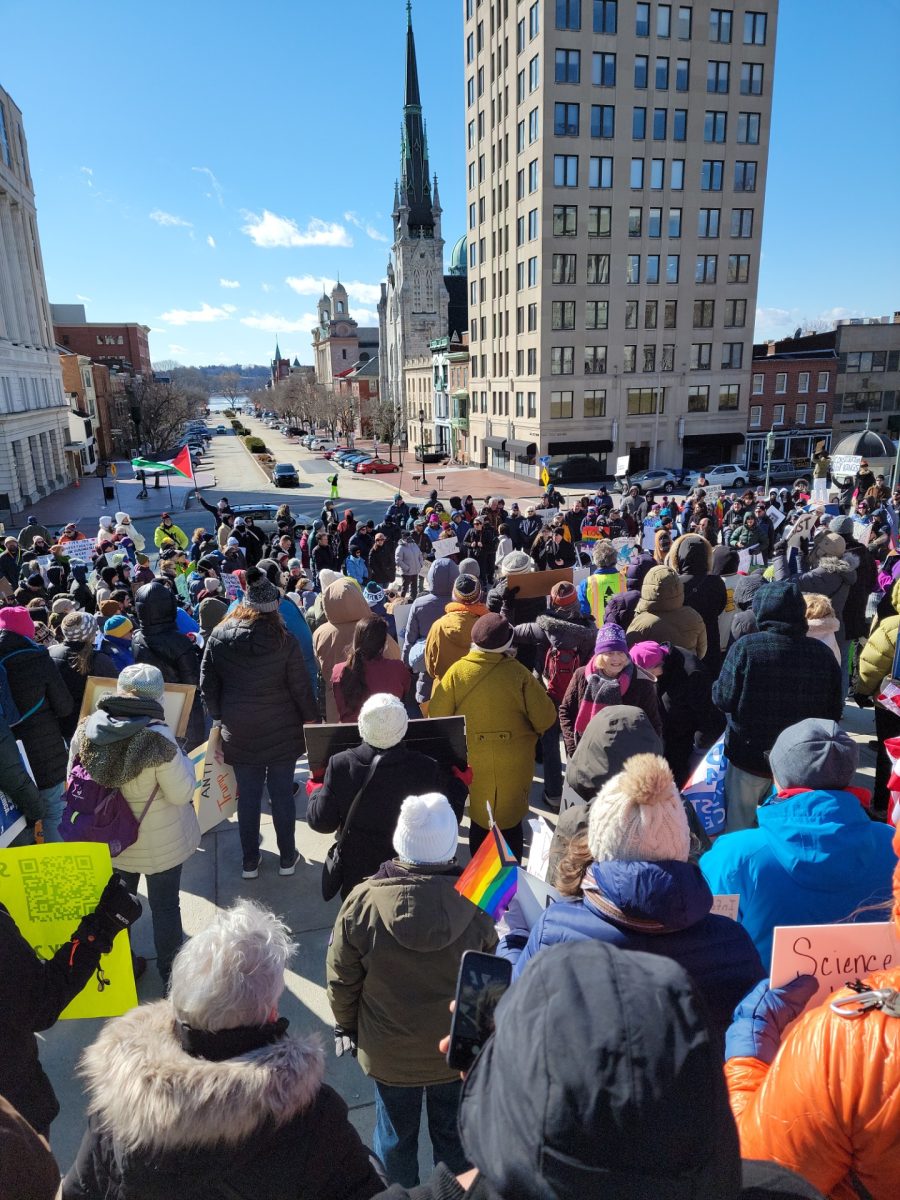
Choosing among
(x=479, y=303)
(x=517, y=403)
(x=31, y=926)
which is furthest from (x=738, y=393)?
(x=31, y=926)

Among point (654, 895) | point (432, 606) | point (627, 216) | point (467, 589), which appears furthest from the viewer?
point (627, 216)

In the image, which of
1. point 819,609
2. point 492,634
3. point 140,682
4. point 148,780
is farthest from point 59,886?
point 819,609

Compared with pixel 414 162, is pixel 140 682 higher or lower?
lower

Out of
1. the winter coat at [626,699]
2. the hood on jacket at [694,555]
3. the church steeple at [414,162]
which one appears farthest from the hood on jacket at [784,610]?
the church steeple at [414,162]

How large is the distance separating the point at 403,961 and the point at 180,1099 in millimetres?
1091

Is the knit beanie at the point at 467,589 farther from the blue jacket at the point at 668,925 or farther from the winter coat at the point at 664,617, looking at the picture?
the blue jacket at the point at 668,925

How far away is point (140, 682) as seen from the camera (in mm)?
3658

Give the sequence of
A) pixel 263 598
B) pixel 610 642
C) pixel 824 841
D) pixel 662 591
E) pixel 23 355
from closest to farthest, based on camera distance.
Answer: pixel 824 841
pixel 610 642
pixel 263 598
pixel 662 591
pixel 23 355

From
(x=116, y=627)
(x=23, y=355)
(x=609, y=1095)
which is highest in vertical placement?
(x=23, y=355)

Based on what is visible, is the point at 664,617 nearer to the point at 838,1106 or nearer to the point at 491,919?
the point at 491,919

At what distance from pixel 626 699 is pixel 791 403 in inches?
2062

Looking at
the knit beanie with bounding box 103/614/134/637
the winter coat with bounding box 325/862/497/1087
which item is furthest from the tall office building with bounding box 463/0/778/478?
the winter coat with bounding box 325/862/497/1087

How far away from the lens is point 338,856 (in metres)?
3.51

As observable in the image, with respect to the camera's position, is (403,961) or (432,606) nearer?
(403,961)
